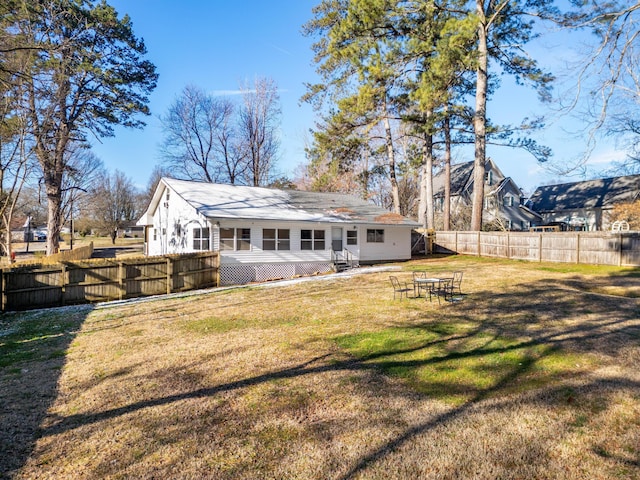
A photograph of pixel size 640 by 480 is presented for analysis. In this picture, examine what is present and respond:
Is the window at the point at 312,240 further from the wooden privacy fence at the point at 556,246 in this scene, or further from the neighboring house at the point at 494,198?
the neighboring house at the point at 494,198

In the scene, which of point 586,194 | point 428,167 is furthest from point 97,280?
point 586,194

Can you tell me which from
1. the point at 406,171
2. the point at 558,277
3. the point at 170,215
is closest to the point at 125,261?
the point at 170,215

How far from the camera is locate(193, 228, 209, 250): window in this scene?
57.8 feet

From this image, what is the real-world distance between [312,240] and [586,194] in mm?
31871

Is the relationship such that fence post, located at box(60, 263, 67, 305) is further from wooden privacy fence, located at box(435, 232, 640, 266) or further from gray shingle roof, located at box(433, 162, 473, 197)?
gray shingle roof, located at box(433, 162, 473, 197)

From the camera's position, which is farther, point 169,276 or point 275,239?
point 275,239

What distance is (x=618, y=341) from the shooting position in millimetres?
6113

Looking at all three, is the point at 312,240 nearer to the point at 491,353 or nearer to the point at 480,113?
the point at 480,113

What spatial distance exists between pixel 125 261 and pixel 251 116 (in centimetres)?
2561

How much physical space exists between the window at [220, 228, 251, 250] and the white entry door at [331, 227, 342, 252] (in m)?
5.14

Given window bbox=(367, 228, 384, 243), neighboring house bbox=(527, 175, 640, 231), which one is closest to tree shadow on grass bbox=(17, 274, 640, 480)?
window bbox=(367, 228, 384, 243)

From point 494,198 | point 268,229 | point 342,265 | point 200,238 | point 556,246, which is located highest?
point 494,198

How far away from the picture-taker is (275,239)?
18.1 meters

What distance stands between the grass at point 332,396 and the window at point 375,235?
529 inches
